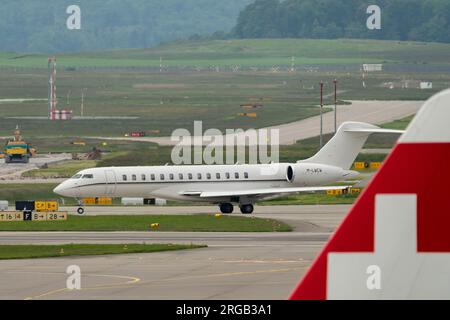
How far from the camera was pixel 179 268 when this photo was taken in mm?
42969

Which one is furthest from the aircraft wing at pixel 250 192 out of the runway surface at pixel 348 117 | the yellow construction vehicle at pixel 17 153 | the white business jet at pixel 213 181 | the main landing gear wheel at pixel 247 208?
the runway surface at pixel 348 117

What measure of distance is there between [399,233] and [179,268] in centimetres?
3274

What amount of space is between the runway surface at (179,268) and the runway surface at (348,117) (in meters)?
60.8

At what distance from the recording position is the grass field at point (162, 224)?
61119mm

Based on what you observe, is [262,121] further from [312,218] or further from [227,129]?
[312,218]

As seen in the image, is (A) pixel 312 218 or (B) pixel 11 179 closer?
(A) pixel 312 218

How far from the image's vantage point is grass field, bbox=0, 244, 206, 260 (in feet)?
160

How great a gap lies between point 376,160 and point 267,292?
63721mm

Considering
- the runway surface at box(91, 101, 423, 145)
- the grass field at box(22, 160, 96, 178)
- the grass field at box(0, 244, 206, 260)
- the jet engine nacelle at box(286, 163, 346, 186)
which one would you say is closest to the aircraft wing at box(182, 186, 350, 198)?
the jet engine nacelle at box(286, 163, 346, 186)

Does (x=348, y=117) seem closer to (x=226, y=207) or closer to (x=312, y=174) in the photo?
(x=312, y=174)

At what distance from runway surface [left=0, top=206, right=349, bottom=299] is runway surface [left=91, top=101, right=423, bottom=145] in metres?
60.8

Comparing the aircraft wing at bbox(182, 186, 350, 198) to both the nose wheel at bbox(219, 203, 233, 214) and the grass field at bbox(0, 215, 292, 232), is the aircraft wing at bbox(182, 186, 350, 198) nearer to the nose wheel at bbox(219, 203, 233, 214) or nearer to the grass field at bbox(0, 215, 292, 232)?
the nose wheel at bbox(219, 203, 233, 214)

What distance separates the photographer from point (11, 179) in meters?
93.0
